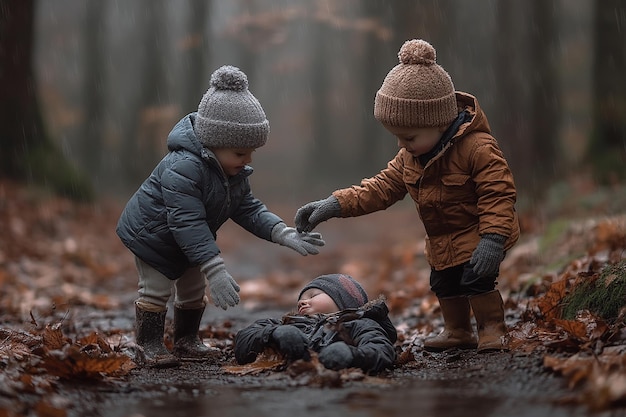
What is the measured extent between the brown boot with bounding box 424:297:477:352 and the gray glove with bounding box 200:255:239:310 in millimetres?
1468

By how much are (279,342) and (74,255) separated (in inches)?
292

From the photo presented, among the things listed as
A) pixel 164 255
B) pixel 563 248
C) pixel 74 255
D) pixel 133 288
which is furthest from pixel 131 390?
pixel 74 255

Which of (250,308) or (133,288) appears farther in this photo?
(133,288)

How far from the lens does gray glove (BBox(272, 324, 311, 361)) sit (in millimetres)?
4223

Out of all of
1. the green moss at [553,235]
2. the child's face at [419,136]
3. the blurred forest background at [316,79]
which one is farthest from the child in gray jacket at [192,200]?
the blurred forest background at [316,79]

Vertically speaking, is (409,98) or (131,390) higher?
(409,98)

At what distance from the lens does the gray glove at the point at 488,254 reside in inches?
176

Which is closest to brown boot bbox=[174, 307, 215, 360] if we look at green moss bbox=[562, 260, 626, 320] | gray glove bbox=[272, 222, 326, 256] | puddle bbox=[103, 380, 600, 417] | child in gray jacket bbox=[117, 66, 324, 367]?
child in gray jacket bbox=[117, 66, 324, 367]

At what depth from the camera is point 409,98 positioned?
470 cm

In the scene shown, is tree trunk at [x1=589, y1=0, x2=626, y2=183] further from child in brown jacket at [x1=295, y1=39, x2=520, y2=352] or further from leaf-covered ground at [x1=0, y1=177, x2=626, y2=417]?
child in brown jacket at [x1=295, y1=39, x2=520, y2=352]

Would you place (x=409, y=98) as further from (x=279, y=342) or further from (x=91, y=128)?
(x=91, y=128)

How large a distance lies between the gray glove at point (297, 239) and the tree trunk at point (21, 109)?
9.39m

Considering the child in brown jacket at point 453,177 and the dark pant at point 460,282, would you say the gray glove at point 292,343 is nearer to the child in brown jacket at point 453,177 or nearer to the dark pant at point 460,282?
the child in brown jacket at point 453,177

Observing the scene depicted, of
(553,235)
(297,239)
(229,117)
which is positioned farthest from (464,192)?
(553,235)
